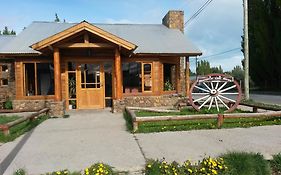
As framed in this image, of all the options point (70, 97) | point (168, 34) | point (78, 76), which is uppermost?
point (168, 34)

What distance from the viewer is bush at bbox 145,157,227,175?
192 inches

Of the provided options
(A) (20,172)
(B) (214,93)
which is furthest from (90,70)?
(A) (20,172)

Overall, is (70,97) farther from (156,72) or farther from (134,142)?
(134,142)

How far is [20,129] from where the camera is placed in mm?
8945

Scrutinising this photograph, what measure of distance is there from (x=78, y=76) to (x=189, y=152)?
9187 millimetres

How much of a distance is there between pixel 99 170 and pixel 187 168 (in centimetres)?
162

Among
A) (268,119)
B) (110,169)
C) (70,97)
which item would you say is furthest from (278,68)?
(110,169)

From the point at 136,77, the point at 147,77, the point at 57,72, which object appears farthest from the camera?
the point at 136,77

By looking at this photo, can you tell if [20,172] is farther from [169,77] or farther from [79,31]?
[169,77]

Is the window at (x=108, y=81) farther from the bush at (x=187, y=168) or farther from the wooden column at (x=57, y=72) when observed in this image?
the bush at (x=187, y=168)

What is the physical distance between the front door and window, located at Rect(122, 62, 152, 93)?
5.06 ft

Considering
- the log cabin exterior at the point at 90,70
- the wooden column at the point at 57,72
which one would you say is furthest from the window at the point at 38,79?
the wooden column at the point at 57,72

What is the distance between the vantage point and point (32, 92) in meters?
14.3

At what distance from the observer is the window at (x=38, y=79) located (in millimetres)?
13895
